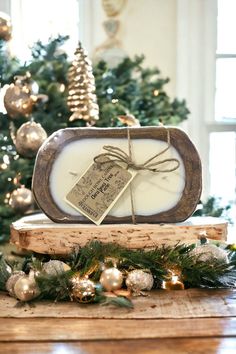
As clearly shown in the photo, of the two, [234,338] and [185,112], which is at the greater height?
[185,112]

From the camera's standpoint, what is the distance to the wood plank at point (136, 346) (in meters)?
0.65

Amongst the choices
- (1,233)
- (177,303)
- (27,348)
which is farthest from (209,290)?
(1,233)

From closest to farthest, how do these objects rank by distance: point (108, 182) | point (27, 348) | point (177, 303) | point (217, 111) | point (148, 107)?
point (27, 348) → point (177, 303) → point (108, 182) → point (148, 107) → point (217, 111)

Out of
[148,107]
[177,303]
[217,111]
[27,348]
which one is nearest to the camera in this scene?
[27,348]

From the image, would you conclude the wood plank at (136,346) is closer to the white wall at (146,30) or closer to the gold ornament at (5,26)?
the gold ornament at (5,26)

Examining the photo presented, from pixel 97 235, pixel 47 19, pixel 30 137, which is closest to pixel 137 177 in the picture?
pixel 97 235

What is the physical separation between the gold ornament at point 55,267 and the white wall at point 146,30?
5.15 feet

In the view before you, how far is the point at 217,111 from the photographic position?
7.75 ft

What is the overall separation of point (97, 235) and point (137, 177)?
4.8 inches

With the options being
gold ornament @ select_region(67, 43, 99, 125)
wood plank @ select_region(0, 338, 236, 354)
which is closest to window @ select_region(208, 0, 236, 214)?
gold ornament @ select_region(67, 43, 99, 125)

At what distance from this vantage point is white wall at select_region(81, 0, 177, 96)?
2.27 metres

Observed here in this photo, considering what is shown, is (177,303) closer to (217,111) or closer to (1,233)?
(1,233)

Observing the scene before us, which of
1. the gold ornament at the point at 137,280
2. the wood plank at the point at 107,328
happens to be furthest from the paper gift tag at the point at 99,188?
the wood plank at the point at 107,328

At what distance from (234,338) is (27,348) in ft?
0.86
